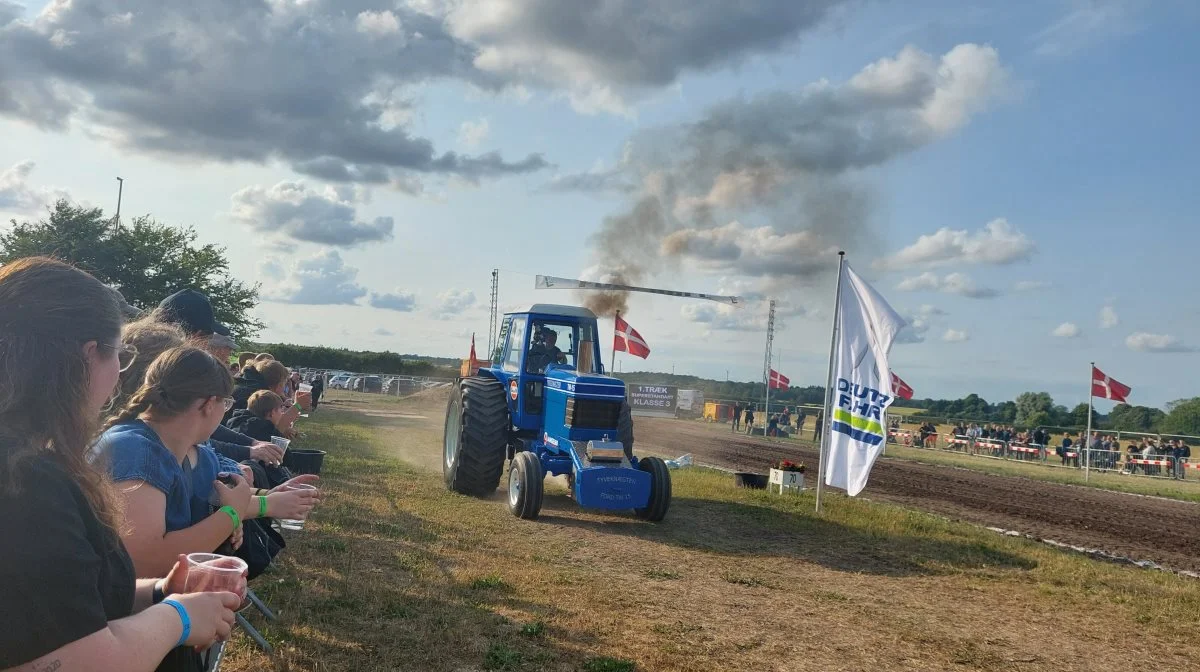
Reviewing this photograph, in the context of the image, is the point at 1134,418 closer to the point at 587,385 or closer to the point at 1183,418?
the point at 1183,418

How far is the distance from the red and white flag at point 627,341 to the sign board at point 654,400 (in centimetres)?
2145

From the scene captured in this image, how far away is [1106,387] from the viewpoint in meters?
22.0

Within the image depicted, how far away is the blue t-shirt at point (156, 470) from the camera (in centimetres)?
253

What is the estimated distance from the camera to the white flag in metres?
9.84

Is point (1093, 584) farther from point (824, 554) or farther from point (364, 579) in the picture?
point (364, 579)

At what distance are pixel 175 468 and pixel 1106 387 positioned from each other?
24.5 meters

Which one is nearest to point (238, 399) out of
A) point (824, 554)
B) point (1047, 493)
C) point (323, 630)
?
point (323, 630)

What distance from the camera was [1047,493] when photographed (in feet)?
56.3

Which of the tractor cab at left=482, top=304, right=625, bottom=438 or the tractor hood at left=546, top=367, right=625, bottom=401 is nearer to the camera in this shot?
the tractor hood at left=546, top=367, right=625, bottom=401

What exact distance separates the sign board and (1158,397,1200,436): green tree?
3120 centimetres

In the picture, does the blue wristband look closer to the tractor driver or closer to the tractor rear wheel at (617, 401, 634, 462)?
the tractor rear wheel at (617, 401, 634, 462)

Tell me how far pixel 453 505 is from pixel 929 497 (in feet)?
31.1

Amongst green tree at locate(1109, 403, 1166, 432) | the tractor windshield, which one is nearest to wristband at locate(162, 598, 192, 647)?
the tractor windshield

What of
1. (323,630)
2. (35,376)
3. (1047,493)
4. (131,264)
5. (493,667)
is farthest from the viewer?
(131,264)
